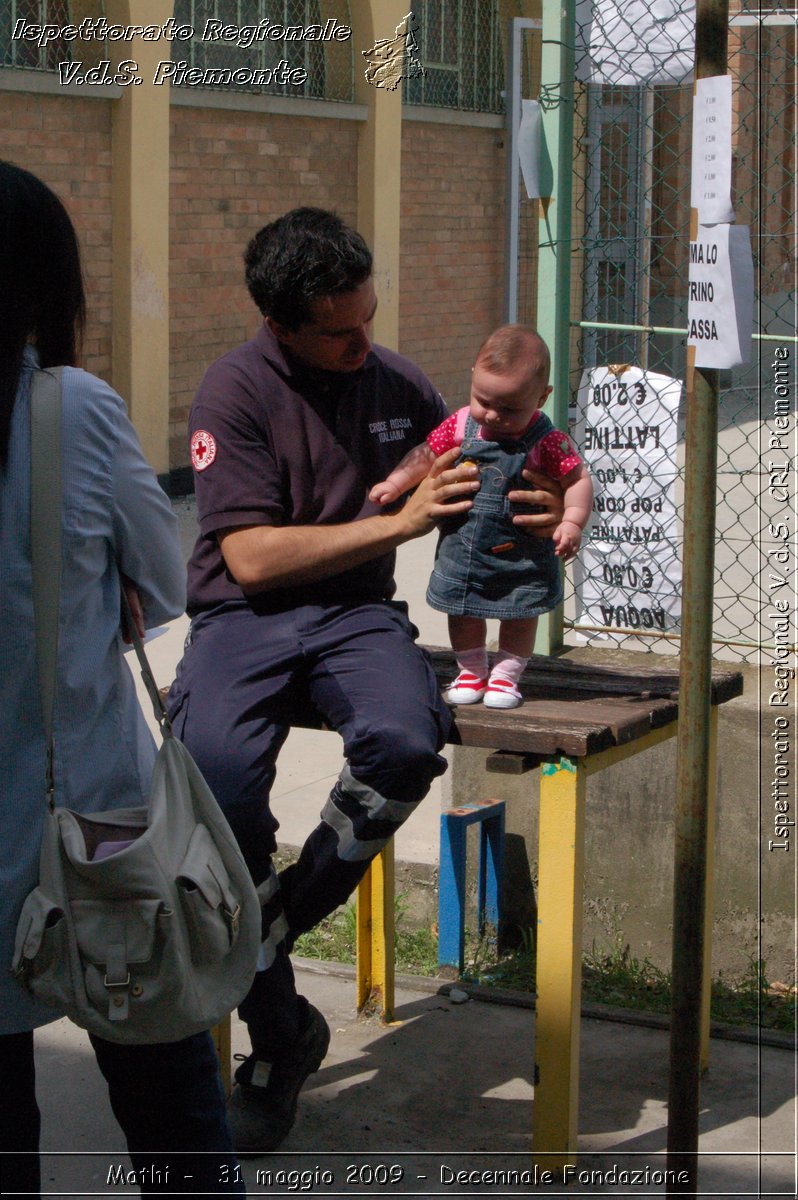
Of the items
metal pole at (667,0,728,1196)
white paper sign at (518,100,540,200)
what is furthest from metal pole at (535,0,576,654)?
metal pole at (667,0,728,1196)

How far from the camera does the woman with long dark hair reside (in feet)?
6.58

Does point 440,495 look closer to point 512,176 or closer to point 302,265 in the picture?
point 302,265

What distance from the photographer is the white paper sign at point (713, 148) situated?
2057 millimetres

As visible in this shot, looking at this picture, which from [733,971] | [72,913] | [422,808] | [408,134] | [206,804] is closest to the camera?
[72,913]

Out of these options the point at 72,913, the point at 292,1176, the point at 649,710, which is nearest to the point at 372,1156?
the point at 292,1176

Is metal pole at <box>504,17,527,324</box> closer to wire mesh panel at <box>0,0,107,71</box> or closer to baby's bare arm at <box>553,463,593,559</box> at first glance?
wire mesh panel at <box>0,0,107,71</box>

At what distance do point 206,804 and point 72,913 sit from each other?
0.25m

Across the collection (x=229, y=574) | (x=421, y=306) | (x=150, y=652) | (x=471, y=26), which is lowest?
(x=150, y=652)

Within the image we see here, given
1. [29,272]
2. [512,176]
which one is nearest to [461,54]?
[512,176]

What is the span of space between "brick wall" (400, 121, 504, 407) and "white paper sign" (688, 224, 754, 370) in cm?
1099

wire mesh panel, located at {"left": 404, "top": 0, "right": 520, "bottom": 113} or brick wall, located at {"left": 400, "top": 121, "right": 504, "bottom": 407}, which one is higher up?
wire mesh panel, located at {"left": 404, "top": 0, "right": 520, "bottom": 113}

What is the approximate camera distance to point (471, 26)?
1349cm

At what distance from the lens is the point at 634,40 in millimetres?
4078

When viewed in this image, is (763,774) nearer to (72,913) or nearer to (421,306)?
(72,913)
